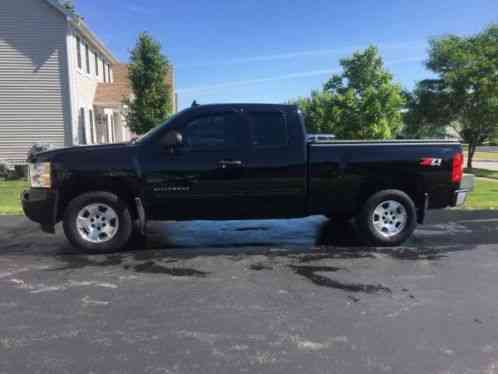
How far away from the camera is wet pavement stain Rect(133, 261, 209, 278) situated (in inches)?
188

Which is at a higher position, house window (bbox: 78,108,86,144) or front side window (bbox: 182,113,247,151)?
house window (bbox: 78,108,86,144)

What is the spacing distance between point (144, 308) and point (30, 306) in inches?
41.1

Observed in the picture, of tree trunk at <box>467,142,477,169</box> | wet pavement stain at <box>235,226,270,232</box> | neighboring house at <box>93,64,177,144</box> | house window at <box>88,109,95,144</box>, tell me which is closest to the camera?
wet pavement stain at <box>235,226,270,232</box>

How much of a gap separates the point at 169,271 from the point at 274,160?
1.95 meters

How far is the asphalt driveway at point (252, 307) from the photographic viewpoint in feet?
9.71

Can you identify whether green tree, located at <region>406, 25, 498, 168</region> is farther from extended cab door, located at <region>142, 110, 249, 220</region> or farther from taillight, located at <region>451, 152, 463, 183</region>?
extended cab door, located at <region>142, 110, 249, 220</region>

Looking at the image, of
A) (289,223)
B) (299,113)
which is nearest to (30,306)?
(299,113)

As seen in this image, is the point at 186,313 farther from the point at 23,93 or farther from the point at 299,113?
the point at 23,93

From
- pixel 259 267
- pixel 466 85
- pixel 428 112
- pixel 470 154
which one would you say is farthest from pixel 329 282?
pixel 470 154

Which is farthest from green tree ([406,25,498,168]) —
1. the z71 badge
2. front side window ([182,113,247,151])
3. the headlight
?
the headlight

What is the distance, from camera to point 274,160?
5637 mm

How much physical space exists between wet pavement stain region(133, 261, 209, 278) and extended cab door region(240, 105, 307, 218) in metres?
1.26

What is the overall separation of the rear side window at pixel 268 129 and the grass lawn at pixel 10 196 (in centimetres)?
571

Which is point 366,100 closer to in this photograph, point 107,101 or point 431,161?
point 107,101
